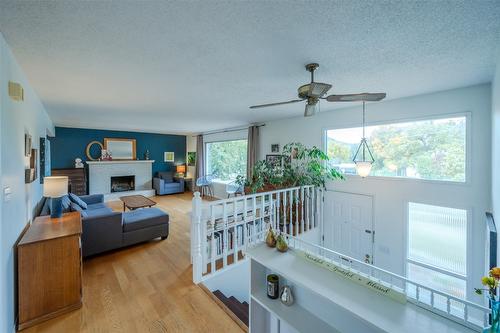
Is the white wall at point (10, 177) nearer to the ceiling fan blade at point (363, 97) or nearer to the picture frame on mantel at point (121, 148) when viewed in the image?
the ceiling fan blade at point (363, 97)

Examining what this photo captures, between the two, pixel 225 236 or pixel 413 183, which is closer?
pixel 225 236

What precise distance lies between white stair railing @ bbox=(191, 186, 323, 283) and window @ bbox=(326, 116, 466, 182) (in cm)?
132

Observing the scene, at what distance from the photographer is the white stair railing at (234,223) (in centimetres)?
269

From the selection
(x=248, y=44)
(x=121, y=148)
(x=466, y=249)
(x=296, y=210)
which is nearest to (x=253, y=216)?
(x=296, y=210)

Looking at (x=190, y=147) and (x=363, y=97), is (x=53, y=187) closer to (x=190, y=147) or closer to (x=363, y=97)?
(x=363, y=97)

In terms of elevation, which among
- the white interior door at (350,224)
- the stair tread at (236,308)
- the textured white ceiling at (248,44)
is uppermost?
the textured white ceiling at (248,44)

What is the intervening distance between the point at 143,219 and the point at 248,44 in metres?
3.26

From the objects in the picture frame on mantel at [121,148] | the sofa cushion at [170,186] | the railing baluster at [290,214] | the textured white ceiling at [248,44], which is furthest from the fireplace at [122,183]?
the railing baluster at [290,214]

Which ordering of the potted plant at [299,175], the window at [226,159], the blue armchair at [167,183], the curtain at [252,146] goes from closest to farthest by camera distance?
the potted plant at [299,175]
the curtain at [252,146]
the window at [226,159]
the blue armchair at [167,183]

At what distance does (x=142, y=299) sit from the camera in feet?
7.68

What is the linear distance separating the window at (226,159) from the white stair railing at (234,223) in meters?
3.17

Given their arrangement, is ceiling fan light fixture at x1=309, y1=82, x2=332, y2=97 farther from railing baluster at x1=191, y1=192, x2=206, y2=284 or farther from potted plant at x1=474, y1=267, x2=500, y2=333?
railing baluster at x1=191, y1=192, x2=206, y2=284

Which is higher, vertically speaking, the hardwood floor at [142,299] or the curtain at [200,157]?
the curtain at [200,157]

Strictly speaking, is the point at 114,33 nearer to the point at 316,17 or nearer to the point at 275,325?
the point at 316,17
